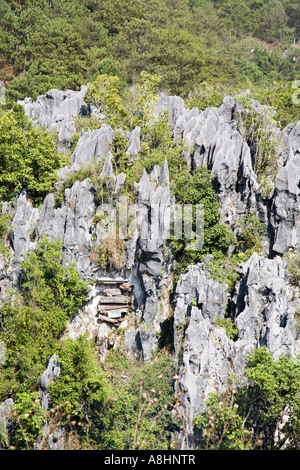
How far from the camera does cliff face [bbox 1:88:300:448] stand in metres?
19.2

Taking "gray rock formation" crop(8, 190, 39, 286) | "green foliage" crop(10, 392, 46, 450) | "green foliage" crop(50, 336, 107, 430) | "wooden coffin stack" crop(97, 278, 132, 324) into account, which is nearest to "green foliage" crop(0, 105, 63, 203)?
"gray rock formation" crop(8, 190, 39, 286)

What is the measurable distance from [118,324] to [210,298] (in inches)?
184

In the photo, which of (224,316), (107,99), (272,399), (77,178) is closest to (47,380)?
(224,316)

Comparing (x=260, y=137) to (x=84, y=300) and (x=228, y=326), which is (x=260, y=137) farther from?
(x=84, y=300)

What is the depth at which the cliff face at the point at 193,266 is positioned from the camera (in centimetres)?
1919

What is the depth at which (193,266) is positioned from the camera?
21344 millimetres

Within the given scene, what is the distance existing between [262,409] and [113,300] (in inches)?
343

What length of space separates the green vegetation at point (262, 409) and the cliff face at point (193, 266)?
5.74ft

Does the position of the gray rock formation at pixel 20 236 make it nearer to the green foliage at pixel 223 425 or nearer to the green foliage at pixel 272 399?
the green foliage at pixel 223 425

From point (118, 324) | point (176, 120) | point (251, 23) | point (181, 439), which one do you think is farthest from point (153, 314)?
point (251, 23)

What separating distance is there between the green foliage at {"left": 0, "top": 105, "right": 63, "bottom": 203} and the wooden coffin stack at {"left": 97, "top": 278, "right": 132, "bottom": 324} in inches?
214

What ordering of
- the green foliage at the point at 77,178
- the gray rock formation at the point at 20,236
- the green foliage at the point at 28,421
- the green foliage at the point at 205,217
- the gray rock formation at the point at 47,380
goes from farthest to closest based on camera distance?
the green foliage at the point at 77,178 < the green foliage at the point at 205,217 < the gray rock formation at the point at 20,236 < the gray rock formation at the point at 47,380 < the green foliage at the point at 28,421

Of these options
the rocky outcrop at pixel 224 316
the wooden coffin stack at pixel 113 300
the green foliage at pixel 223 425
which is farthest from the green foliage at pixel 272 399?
the wooden coffin stack at pixel 113 300

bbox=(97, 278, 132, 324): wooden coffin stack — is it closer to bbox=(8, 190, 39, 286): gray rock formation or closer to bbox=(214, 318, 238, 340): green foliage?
bbox=(8, 190, 39, 286): gray rock formation
